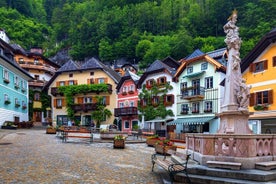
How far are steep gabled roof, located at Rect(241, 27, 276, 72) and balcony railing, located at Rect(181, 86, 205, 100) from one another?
874 cm

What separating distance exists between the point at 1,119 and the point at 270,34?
3035 centimetres

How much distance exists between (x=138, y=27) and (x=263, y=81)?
67642mm

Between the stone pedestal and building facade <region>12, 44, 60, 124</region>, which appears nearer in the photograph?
the stone pedestal

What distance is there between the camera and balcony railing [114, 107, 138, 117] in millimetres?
46656

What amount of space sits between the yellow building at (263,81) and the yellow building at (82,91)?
2821 cm

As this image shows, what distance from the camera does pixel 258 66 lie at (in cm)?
2848

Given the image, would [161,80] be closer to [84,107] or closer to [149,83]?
[149,83]

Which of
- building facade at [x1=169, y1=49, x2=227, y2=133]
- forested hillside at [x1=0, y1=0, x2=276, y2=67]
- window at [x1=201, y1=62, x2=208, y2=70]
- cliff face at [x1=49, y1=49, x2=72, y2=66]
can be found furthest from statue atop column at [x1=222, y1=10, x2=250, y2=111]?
cliff face at [x1=49, y1=49, x2=72, y2=66]

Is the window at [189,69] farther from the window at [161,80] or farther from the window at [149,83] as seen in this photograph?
the window at [149,83]

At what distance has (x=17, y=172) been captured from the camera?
424 inches

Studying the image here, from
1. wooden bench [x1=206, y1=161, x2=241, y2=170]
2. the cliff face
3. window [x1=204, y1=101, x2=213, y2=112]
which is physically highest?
the cliff face

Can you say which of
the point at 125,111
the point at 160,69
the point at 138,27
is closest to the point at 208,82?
the point at 160,69

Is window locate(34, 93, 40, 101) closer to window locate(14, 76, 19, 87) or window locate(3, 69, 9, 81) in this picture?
window locate(14, 76, 19, 87)

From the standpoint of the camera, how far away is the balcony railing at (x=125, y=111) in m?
46.7
